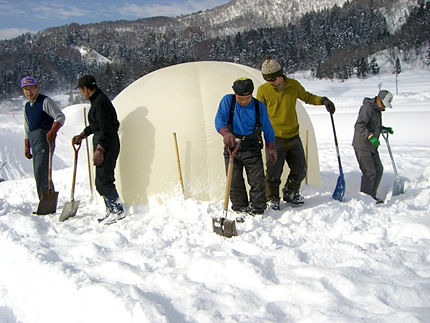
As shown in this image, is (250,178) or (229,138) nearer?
(229,138)

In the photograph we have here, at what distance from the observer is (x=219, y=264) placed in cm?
277

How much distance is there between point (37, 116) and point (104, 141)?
1.35 m

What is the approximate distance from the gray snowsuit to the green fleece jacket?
1344 millimetres

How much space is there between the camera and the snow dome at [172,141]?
4.27 metres

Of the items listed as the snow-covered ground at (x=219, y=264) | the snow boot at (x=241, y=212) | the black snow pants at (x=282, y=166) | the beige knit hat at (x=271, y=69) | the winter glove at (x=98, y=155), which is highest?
the beige knit hat at (x=271, y=69)

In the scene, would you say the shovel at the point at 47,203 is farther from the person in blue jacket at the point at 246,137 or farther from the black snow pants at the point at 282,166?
the black snow pants at the point at 282,166

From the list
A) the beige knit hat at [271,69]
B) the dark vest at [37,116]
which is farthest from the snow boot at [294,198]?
the dark vest at [37,116]

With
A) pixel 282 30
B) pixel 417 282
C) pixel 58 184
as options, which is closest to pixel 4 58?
pixel 282 30

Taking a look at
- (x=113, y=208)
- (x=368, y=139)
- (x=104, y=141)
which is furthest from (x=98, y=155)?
(x=368, y=139)

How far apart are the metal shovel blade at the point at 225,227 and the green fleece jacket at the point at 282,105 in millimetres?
1284

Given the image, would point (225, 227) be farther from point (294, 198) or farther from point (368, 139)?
point (368, 139)

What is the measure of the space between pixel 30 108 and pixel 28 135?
0.37 meters

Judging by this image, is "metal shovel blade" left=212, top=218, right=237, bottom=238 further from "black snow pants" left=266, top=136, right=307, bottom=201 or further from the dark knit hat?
the dark knit hat

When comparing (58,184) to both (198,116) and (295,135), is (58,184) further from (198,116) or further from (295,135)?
(295,135)
